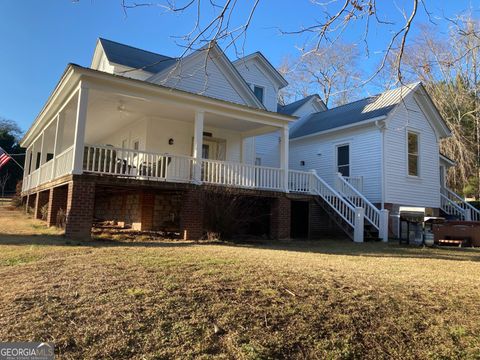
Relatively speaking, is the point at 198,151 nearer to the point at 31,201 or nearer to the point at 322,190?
the point at 322,190

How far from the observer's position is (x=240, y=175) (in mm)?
13625

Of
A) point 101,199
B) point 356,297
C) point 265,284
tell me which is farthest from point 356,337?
point 101,199

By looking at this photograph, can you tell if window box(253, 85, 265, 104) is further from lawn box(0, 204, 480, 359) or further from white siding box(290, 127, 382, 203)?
lawn box(0, 204, 480, 359)

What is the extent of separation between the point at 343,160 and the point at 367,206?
150 inches

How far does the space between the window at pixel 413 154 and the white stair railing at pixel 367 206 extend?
12.8 feet

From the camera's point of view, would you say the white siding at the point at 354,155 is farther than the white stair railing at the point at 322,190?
Yes

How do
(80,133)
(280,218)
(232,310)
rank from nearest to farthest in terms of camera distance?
(232,310)
(80,133)
(280,218)

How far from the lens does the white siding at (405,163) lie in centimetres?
1698

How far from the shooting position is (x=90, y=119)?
54.2ft

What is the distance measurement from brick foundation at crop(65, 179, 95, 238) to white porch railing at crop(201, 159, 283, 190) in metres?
3.67

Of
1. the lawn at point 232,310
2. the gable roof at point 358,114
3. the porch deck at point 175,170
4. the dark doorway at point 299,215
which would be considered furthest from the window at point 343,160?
the lawn at point 232,310

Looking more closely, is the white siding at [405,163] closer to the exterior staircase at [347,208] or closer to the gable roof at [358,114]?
the gable roof at [358,114]

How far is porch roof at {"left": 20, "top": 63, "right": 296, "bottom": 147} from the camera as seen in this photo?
10953 millimetres

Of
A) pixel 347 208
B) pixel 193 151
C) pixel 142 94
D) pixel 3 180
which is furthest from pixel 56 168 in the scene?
pixel 3 180
